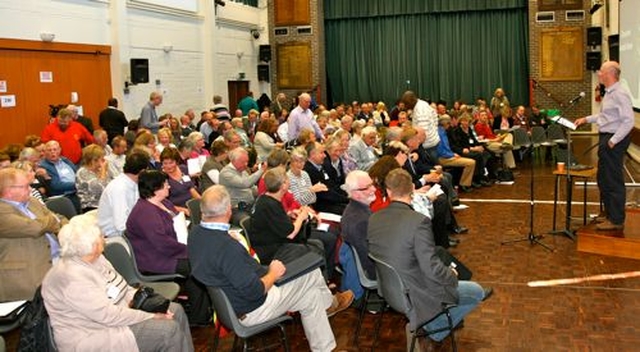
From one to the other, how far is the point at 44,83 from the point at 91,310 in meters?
7.98

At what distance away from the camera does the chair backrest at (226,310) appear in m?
3.59

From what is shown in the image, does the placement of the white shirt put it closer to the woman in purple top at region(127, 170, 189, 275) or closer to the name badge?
the woman in purple top at region(127, 170, 189, 275)

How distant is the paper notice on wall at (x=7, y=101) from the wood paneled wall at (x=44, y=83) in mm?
42

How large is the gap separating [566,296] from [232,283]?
294cm

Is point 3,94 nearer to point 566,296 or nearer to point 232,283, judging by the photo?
point 232,283

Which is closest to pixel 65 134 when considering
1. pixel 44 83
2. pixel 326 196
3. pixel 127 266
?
pixel 44 83

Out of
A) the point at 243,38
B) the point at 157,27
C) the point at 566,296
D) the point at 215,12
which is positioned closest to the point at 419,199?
the point at 566,296

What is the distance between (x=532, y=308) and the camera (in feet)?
16.3

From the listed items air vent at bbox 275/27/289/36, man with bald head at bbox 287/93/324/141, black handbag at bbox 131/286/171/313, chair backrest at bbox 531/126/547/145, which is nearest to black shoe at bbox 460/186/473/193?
man with bald head at bbox 287/93/324/141

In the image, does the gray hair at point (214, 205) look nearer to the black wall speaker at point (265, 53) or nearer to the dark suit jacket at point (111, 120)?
the dark suit jacket at point (111, 120)

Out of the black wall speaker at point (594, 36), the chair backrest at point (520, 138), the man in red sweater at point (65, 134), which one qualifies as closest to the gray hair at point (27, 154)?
the man in red sweater at point (65, 134)

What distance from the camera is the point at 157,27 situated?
13039mm

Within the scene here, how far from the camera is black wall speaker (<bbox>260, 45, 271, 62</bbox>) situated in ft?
59.0

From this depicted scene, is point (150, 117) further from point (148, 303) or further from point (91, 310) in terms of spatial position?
point (91, 310)
